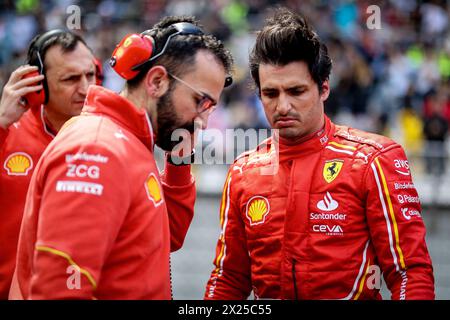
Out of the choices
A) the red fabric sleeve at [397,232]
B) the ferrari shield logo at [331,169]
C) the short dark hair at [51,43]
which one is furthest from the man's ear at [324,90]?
the short dark hair at [51,43]

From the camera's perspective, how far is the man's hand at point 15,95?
156 inches

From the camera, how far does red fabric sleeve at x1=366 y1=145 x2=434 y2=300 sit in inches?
132

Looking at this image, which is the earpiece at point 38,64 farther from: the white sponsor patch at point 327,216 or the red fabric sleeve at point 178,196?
the white sponsor patch at point 327,216

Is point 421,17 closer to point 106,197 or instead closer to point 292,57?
point 292,57

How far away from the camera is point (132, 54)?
9.96ft

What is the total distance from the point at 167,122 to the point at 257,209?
0.81 meters

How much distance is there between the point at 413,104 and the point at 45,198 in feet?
35.0

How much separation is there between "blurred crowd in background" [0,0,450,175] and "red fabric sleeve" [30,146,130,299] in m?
8.63

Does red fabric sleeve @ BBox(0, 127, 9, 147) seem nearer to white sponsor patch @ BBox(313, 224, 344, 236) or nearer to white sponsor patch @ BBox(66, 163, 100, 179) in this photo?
white sponsor patch @ BBox(66, 163, 100, 179)

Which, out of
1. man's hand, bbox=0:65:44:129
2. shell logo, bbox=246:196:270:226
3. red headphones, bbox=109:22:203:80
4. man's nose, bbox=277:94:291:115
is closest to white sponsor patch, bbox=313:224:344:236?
shell logo, bbox=246:196:270:226

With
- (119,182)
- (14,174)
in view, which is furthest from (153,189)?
(14,174)

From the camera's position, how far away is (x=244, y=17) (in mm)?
14211
